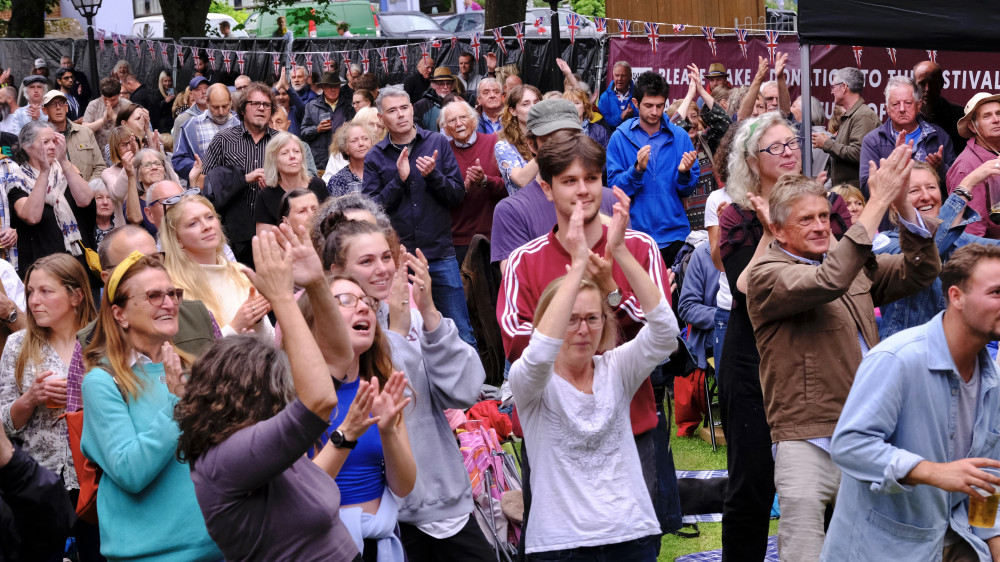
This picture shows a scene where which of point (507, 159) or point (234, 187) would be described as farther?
point (234, 187)

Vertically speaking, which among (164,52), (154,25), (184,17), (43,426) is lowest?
(43,426)

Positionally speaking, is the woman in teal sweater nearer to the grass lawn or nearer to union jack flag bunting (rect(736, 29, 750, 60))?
the grass lawn

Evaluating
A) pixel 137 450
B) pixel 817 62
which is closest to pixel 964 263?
pixel 137 450

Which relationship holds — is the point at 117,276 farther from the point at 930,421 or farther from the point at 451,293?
the point at 451,293

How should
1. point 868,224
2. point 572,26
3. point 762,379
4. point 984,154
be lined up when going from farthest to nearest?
point 572,26 < point 984,154 < point 762,379 < point 868,224

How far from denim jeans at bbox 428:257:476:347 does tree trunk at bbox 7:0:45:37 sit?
23.0 m

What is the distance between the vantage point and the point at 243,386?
3.19m

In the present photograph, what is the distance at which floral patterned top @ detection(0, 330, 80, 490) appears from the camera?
16.8 ft

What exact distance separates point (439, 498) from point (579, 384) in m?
0.64

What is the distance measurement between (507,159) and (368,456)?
4919 mm

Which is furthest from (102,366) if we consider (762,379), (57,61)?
(57,61)

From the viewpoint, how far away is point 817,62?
11.4 m

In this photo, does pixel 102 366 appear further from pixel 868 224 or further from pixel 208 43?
pixel 208 43

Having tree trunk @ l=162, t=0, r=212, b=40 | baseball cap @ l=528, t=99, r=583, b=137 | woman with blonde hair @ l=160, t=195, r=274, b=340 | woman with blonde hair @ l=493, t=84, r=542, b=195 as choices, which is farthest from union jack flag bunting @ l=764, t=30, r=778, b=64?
tree trunk @ l=162, t=0, r=212, b=40
